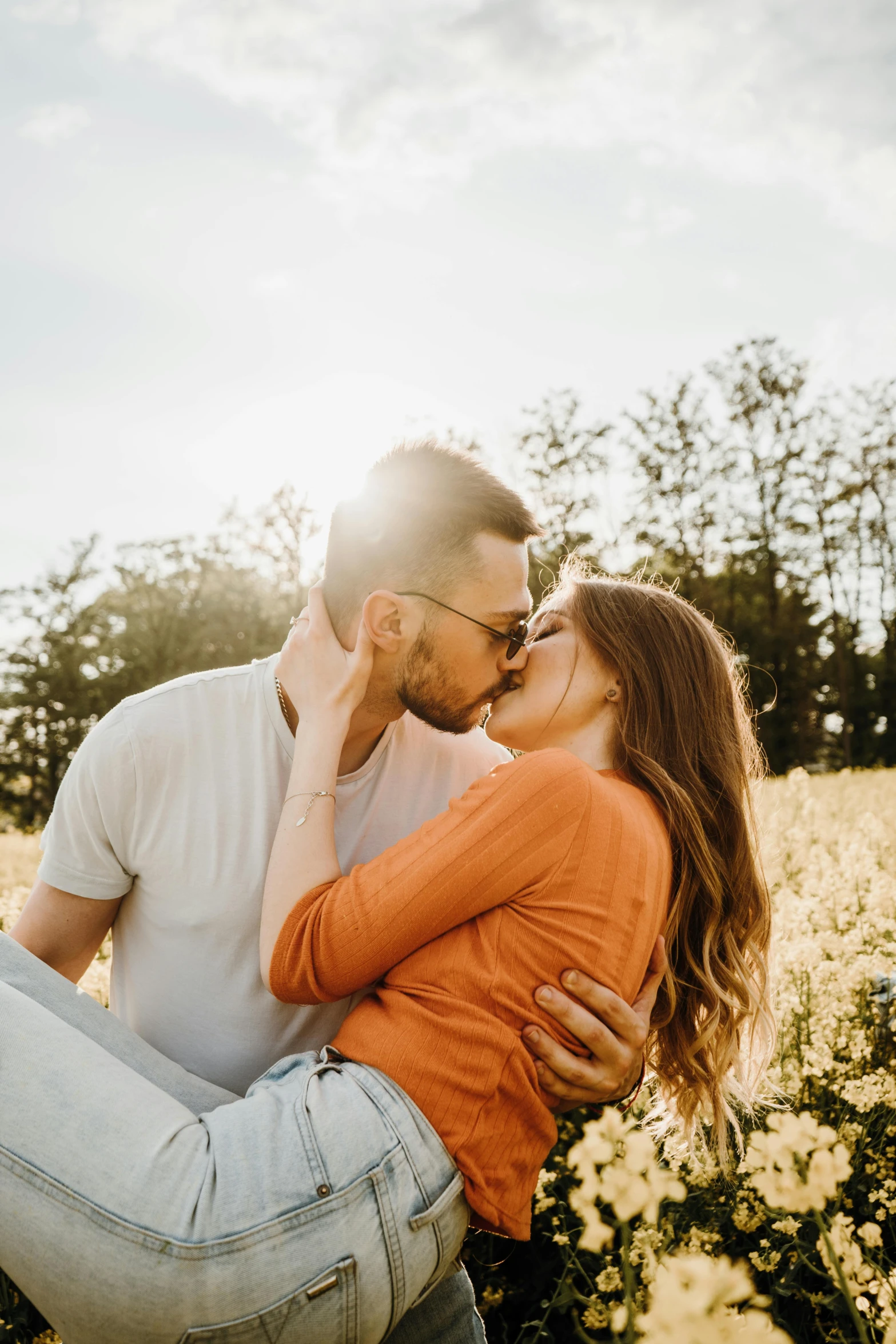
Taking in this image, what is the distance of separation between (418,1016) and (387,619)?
1.28 m

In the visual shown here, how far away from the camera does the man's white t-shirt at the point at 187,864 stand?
257 centimetres

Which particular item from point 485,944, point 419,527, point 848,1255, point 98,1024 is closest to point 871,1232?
point 848,1255

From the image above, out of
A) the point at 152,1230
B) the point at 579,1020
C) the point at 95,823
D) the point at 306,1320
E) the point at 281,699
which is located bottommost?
the point at 306,1320

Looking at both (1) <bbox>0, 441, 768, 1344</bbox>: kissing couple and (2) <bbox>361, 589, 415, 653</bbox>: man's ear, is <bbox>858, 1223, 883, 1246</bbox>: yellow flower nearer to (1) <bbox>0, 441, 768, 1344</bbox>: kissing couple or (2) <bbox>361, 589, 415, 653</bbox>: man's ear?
(1) <bbox>0, 441, 768, 1344</bbox>: kissing couple

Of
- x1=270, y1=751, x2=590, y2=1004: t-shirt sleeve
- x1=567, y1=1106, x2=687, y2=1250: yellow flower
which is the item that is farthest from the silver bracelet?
x1=567, y1=1106, x2=687, y2=1250: yellow flower

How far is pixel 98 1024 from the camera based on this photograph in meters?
2.17

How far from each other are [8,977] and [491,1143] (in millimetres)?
1189

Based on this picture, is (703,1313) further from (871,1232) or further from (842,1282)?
(871,1232)

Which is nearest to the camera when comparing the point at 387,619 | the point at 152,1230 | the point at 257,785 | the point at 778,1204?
the point at 778,1204

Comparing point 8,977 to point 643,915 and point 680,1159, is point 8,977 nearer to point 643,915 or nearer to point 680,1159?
point 643,915

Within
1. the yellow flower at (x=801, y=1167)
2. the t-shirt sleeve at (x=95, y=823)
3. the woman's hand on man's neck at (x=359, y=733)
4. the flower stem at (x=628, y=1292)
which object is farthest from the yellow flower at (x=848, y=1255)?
the t-shirt sleeve at (x=95, y=823)

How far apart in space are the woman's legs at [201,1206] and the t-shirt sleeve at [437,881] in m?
0.29

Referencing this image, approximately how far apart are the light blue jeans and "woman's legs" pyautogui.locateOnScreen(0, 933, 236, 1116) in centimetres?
17

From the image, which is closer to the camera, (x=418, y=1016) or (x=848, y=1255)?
(x=848, y=1255)
